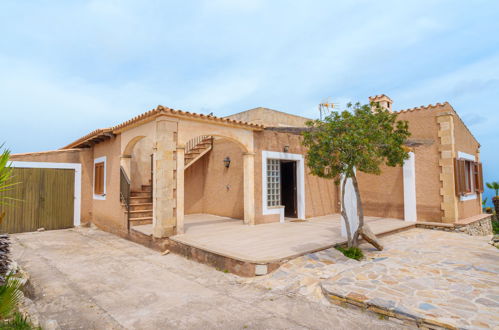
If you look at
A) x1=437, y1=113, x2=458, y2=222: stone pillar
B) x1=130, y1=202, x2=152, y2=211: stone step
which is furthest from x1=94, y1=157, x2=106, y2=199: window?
x1=437, y1=113, x2=458, y2=222: stone pillar

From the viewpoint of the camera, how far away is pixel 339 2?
288 inches

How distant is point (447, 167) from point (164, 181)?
30.3ft

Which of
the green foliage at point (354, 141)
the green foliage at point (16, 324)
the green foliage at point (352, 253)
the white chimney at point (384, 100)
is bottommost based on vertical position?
the green foliage at point (352, 253)

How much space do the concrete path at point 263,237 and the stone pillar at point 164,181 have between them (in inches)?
17.7

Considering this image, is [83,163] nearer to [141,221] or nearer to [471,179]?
[141,221]

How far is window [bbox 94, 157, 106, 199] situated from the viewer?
34.7ft

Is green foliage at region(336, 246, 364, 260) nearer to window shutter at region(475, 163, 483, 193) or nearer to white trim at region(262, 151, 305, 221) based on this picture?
white trim at region(262, 151, 305, 221)

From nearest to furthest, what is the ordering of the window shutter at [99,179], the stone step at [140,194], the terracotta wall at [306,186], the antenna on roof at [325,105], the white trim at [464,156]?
the terracotta wall at [306,186] < the white trim at [464,156] < the stone step at [140,194] < the window shutter at [99,179] < the antenna on roof at [325,105]

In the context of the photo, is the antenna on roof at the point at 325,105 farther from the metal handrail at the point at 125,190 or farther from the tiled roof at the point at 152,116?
the metal handrail at the point at 125,190

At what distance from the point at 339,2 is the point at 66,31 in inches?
318

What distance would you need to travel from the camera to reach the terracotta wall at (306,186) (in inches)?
372

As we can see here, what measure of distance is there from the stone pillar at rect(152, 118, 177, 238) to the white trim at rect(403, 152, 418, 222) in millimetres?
8084

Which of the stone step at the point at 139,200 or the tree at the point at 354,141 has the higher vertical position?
the tree at the point at 354,141

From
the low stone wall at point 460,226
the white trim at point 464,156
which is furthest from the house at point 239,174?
the low stone wall at point 460,226
